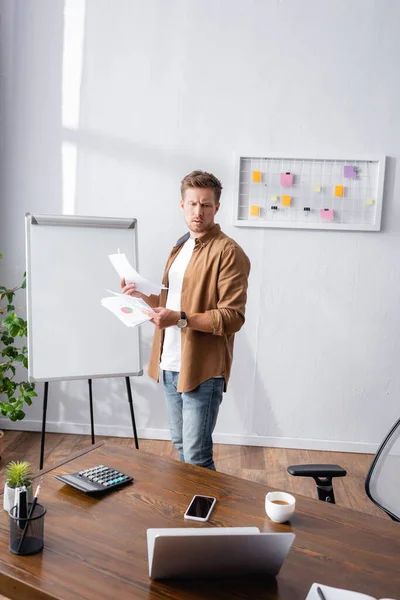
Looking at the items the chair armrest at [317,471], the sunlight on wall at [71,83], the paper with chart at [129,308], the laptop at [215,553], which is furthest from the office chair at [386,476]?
the sunlight on wall at [71,83]

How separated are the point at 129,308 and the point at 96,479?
0.78 m

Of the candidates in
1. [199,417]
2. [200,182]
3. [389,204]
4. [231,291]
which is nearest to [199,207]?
[200,182]

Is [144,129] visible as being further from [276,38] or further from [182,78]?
[276,38]

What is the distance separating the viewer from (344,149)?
3.28 metres

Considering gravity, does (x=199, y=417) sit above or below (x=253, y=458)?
above

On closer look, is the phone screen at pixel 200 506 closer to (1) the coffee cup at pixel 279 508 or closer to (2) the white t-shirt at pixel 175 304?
(1) the coffee cup at pixel 279 508

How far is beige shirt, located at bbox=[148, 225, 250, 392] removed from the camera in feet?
6.79

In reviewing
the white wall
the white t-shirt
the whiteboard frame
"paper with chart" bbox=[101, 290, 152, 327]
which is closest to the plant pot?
"paper with chart" bbox=[101, 290, 152, 327]

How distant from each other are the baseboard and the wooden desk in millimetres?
1958

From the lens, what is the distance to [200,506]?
1.36 meters

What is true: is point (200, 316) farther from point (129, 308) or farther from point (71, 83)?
point (71, 83)

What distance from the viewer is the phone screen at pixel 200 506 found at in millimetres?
1328

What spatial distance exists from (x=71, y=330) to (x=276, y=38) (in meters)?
2.08

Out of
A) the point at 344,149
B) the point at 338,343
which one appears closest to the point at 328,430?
the point at 338,343
